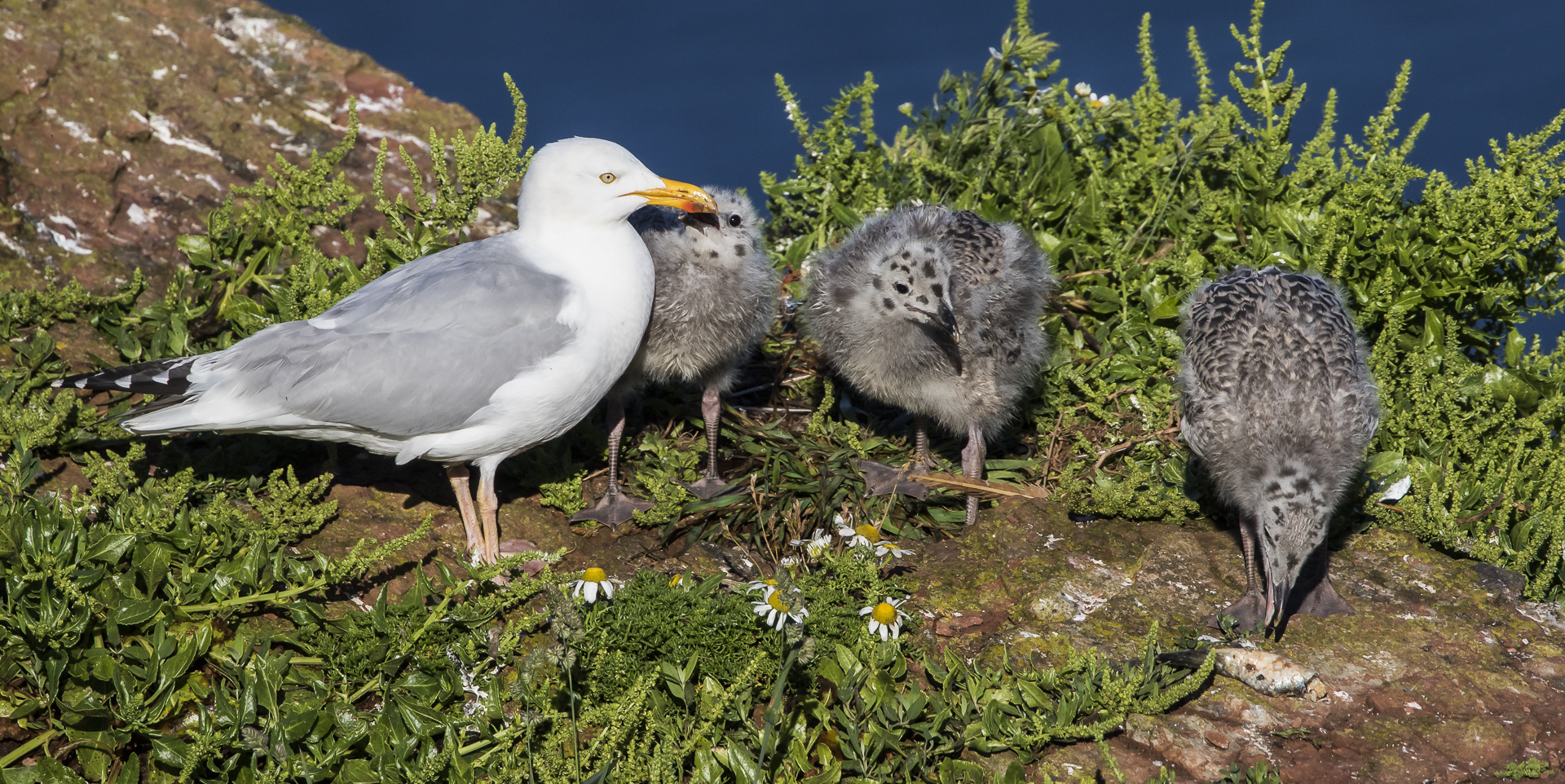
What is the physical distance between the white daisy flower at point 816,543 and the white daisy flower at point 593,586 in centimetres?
92

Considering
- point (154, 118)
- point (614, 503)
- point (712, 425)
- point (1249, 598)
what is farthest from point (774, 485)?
point (154, 118)

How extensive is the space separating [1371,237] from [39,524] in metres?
6.68

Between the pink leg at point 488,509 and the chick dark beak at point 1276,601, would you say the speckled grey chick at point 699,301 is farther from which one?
the chick dark beak at point 1276,601

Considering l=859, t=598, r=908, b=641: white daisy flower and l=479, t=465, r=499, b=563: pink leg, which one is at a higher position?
l=859, t=598, r=908, b=641: white daisy flower

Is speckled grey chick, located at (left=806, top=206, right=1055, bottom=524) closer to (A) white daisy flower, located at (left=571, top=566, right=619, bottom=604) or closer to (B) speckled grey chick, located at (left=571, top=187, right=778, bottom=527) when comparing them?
(B) speckled grey chick, located at (left=571, top=187, right=778, bottom=527)

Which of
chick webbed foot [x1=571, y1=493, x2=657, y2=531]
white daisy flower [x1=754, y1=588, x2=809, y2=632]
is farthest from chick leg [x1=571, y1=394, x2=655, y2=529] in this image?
white daisy flower [x1=754, y1=588, x2=809, y2=632]

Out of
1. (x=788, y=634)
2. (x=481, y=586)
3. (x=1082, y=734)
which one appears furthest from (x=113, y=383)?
(x=1082, y=734)

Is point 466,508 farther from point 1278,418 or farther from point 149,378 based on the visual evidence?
point 1278,418

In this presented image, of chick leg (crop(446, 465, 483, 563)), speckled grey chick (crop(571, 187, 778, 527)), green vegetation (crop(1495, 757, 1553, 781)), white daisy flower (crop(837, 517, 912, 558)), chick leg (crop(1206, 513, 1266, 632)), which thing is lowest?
chick leg (crop(446, 465, 483, 563))

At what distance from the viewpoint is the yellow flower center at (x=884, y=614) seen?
4.47 metres

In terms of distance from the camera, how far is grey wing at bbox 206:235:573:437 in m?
4.74

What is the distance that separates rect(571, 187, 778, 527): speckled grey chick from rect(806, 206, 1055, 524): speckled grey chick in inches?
16.5

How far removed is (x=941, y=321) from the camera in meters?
5.20

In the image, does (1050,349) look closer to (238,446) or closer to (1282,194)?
(1282,194)
